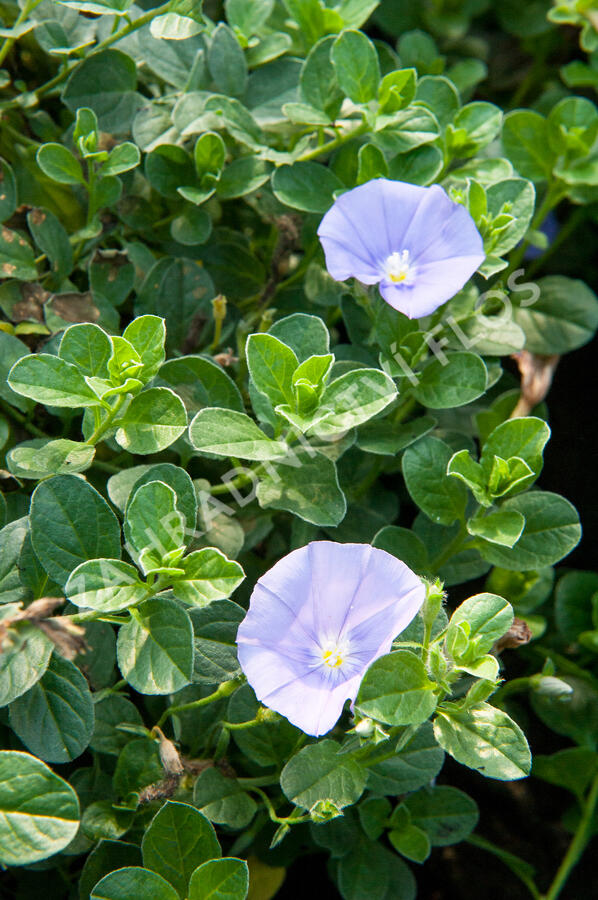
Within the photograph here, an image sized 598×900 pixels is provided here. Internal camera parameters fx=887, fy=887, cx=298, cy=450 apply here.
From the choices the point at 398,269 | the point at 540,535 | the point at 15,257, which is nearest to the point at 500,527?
the point at 540,535

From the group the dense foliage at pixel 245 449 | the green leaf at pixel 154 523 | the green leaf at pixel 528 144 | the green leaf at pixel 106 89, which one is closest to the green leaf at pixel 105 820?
the dense foliage at pixel 245 449

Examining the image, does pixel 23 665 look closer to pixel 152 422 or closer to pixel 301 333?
pixel 152 422

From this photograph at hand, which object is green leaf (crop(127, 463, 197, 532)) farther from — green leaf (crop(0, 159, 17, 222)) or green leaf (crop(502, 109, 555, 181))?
green leaf (crop(502, 109, 555, 181))

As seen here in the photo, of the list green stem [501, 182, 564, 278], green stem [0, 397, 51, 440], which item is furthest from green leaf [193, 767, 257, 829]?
green stem [501, 182, 564, 278]

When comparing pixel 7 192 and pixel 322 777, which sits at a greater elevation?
pixel 7 192

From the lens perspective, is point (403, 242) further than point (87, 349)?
Yes

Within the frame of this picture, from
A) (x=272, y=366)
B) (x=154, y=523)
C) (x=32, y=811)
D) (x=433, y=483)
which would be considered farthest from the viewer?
(x=433, y=483)

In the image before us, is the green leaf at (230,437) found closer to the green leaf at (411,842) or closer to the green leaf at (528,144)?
the green leaf at (411,842)
